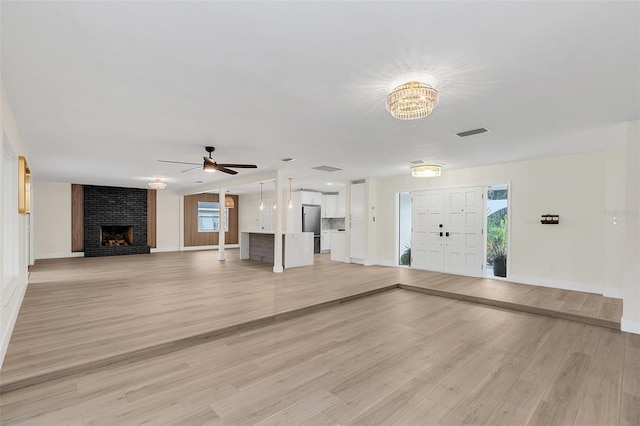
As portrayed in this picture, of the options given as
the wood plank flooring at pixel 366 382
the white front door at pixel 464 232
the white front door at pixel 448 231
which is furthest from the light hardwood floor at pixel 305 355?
the white front door at pixel 448 231

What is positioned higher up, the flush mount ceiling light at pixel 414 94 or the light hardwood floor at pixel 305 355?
the flush mount ceiling light at pixel 414 94

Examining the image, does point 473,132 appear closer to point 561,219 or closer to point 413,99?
point 413,99

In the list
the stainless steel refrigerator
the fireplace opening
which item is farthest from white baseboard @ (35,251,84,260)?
the stainless steel refrigerator

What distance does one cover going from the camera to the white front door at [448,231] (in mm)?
6887

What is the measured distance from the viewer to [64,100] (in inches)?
123

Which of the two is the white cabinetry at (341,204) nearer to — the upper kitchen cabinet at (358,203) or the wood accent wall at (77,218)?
the upper kitchen cabinet at (358,203)

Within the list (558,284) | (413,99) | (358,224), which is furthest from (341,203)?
(413,99)

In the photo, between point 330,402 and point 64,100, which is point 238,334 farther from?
point 64,100

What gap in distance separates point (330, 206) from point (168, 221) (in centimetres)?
652

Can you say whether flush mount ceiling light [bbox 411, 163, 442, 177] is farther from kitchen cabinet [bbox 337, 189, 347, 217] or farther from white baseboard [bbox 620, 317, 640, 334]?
kitchen cabinet [bbox 337, 189, 347, 217]

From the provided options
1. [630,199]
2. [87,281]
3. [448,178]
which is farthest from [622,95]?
[87,281]

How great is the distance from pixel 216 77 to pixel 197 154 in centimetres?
327

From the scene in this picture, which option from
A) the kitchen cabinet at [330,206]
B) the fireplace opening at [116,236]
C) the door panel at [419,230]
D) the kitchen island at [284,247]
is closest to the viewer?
the door panel at [419,230]

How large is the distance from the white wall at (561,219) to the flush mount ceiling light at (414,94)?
4.66m
